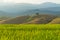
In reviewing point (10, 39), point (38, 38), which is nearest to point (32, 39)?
point (38, 38)

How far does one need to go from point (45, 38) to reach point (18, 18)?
124 feet

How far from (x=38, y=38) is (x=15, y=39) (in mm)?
756

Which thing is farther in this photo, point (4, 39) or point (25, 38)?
point (25, 38)

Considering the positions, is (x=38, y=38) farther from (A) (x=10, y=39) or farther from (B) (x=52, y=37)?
(A) (x=10, y=39)

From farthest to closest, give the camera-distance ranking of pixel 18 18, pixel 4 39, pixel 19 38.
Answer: pixel 18 18, pixel 19 38, pixel 4 39

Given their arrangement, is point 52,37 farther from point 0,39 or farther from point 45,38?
point 0,39

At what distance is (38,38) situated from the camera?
6.02 meters

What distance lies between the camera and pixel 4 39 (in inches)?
222

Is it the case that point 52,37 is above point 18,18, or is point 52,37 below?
above

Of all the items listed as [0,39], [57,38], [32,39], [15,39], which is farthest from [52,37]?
[0,39]

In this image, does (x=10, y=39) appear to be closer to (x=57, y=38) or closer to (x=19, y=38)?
(x=19, y=38)

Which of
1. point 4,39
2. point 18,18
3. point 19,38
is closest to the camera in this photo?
point 4,39

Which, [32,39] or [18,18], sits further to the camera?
[18,18]

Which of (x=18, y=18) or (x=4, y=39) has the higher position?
(x=4, y=39)
